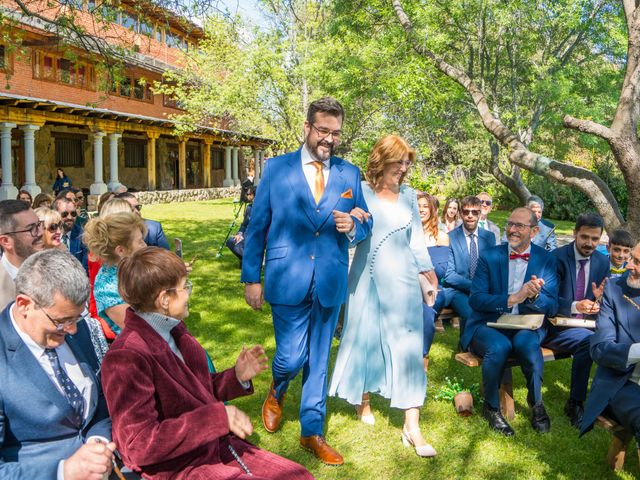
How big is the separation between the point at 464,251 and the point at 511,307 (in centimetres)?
192

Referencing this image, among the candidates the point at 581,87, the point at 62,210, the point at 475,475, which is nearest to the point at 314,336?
the point at 475,475

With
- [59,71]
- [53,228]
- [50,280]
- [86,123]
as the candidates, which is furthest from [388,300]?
[59,71]

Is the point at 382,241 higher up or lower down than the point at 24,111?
lower down

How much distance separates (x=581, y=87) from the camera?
734 inches

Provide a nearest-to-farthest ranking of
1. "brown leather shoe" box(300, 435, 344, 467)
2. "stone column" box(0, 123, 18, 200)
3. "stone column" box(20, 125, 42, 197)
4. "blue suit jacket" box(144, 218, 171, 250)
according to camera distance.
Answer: "brown leather shoe" box(300, 435, 344, 467), "blue suit jacket" box(144, 218, 171, 250), "stone column" box(0, 123, 18, 200), "stone column" box(20, 125, 42, 197)

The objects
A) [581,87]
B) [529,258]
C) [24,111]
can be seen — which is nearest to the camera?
[529,258]

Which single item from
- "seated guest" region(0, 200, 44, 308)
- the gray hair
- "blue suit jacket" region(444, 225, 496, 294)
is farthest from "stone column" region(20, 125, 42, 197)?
the gray hair

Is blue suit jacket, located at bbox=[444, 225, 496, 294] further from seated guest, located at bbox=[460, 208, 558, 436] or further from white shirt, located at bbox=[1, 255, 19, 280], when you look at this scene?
white shirt, located at bbox=[1, 255, 19, 280]

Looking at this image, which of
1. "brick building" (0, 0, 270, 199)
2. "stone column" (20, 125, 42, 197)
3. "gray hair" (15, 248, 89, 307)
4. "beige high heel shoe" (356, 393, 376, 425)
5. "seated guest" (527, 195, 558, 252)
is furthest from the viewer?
"stone column" (20, 125, 42, 197)

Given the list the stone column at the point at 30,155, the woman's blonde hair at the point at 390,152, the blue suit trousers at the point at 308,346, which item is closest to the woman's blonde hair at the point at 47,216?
the blue suit trousers at the point at 308,346

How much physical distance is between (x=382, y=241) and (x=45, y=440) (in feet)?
8.89

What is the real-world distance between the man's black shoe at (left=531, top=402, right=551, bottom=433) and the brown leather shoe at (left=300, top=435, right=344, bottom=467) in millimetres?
1662

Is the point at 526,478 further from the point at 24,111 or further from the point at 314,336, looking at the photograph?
the point at 24,111

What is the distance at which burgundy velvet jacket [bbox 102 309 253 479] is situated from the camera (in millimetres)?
2148
